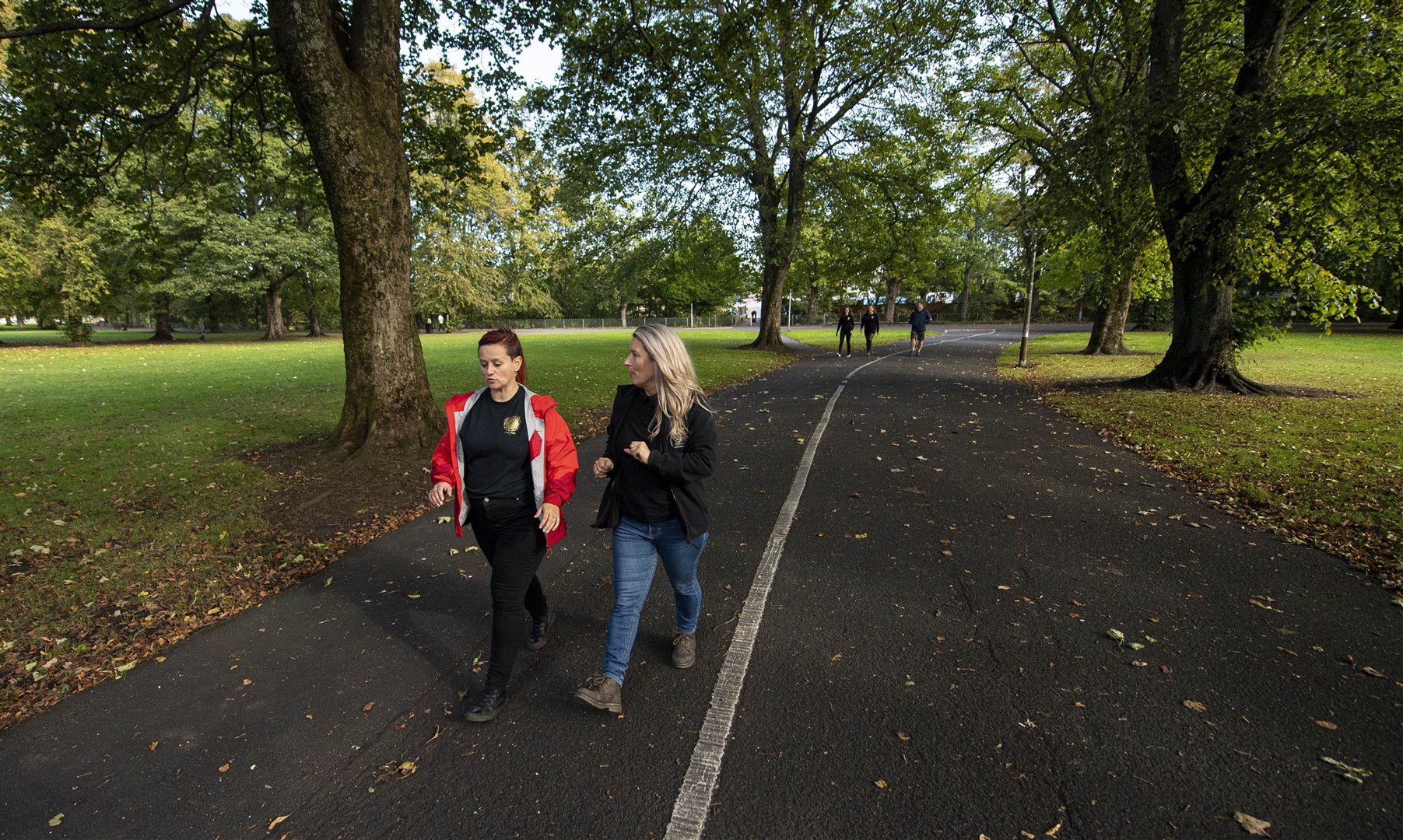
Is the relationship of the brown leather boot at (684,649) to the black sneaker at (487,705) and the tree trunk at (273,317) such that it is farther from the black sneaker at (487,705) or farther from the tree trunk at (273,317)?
the tree trunk at (273,317)

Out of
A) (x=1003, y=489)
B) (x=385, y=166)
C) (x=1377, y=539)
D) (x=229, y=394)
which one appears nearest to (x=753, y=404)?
(x=1003, y=489)

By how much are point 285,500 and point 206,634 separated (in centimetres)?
268

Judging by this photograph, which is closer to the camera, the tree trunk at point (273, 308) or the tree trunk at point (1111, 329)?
the tree trunk at point (1111, 329)

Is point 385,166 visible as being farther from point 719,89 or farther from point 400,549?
point 719,89

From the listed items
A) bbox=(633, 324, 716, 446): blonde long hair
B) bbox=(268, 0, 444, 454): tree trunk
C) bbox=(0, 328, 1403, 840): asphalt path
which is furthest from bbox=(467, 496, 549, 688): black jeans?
bbox=(268, 0, 444, 454): tree trunk

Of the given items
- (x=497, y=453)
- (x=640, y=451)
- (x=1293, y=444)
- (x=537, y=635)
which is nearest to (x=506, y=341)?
Answer: (x=497, y=453)

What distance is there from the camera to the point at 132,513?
588 centimetres

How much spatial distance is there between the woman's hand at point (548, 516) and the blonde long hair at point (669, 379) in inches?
23.7

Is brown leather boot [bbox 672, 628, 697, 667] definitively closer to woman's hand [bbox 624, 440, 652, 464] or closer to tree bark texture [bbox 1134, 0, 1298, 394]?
woman's hand [bbox 624, 440, 652, 464]

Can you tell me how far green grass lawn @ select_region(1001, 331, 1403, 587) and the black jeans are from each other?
5811 millimetres

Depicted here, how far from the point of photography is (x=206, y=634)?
3.97 m

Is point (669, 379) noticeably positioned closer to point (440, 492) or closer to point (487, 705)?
point (440, 492)

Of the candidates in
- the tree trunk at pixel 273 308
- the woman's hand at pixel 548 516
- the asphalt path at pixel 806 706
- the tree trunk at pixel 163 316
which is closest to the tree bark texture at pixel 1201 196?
the asphalt path at pixel 806 706

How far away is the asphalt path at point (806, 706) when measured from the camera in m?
2.46
